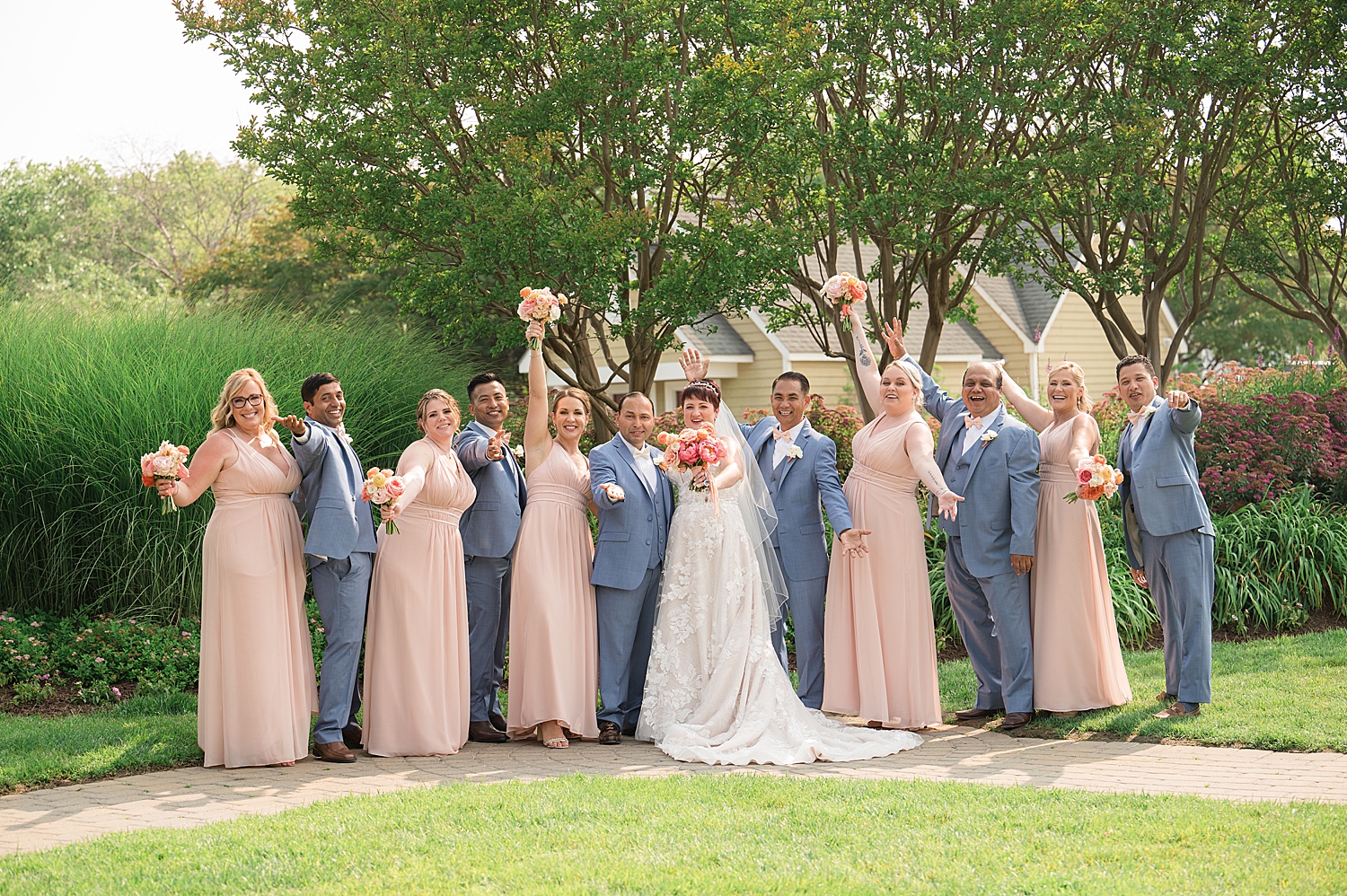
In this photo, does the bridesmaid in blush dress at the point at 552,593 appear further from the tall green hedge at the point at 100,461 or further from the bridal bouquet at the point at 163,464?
the tall green hedge at the point at 100,461

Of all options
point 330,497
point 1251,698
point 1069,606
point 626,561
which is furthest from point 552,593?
point 1251,698

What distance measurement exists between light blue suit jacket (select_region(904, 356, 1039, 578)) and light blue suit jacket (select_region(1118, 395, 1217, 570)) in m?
0.66

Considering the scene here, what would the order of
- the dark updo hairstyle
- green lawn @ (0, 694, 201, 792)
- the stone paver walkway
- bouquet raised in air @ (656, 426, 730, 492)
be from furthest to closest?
the dark updo hairstyle < bouquet raised in air @ (656, 426, 730, 492) < green lawn @ (0, 694, 201, 792) < the stone paver walkway

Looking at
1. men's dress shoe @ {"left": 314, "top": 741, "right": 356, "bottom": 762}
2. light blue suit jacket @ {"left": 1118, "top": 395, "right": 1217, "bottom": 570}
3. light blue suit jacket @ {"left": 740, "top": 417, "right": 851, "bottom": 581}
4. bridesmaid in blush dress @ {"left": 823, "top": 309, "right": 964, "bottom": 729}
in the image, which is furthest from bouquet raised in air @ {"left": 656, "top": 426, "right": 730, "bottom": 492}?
light blue suit jacket @ {"left": 1118, "top": 395, "right": 1217, "bottom": 570}

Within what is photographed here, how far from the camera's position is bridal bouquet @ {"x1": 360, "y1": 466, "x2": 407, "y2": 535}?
6.51 meters

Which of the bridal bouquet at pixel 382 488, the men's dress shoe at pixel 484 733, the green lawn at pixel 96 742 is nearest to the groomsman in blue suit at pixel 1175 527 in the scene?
the men's dress shoe at pixel 484 733

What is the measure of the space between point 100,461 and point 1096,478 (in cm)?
783

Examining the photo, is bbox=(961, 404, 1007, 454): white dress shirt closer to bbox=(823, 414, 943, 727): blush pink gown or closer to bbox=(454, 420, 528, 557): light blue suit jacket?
bbox=(823, 414, 943, 727): blush pink gown

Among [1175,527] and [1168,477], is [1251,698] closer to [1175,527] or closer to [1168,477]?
[1175,527]

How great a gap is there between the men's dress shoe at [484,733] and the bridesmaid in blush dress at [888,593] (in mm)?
2063

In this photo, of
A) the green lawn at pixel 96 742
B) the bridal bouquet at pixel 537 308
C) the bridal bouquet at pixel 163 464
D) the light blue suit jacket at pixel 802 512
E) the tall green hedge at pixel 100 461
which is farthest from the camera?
the tall green hedge at pixel 100 461

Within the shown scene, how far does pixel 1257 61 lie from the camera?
13.4 m

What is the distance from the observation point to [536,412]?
7406mm

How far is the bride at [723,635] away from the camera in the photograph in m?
6.89
